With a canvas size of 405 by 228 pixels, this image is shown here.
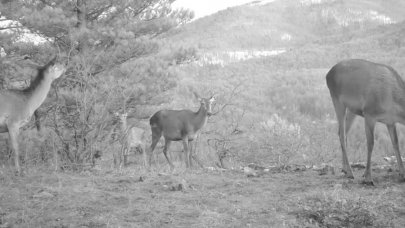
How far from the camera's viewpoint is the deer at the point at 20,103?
7.82m

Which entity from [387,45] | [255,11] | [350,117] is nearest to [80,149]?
[350,117]

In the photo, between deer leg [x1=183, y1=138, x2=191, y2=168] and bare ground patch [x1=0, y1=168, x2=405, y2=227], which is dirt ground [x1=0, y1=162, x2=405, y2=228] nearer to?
bare ground patch [x1=0, y1=168, x2=405, y2=227]

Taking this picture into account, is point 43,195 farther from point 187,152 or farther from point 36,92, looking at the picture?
point 187,152

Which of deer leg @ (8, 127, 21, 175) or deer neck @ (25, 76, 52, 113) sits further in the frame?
deer neck @ (25, 76, 52, 113)

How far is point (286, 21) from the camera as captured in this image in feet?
491

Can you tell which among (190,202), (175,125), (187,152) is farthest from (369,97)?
(175,125)

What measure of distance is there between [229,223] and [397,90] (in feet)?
13.1

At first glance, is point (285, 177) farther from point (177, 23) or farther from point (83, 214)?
point (177, 23)

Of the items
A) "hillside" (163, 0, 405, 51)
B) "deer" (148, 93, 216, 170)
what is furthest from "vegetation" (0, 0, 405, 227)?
"hillside" (163, 0, 405, 51)

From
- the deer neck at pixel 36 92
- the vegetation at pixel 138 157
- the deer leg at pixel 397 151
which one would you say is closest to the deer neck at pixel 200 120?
the vegetation at pixel 138 157

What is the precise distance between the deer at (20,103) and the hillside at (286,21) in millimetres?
109475

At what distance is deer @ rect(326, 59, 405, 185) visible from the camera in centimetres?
733

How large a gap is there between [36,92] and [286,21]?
147 metres

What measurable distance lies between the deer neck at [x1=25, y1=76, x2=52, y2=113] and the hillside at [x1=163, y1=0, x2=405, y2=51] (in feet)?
360
